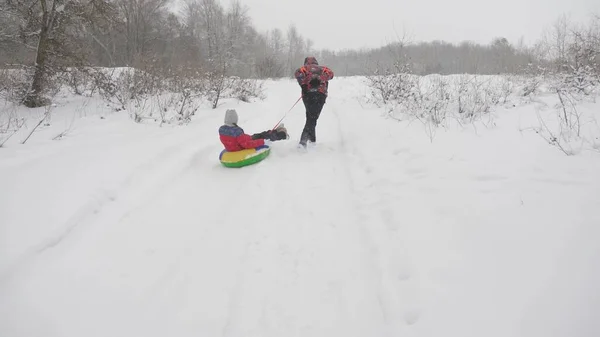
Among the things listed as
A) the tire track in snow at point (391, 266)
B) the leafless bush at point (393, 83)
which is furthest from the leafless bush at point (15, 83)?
the leafless bush at point (393, 83)

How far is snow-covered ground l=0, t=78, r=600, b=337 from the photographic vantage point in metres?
2.06

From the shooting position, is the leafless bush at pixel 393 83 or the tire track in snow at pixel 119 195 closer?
the tire track in snow at pixel 119 195

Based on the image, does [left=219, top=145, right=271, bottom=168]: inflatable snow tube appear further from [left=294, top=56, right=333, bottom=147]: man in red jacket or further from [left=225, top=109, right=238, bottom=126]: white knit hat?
[left=294, top=56, right=333, bottom=147]: man in red jacket

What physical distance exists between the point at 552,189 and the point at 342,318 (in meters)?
2.34

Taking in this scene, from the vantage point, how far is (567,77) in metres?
8.44

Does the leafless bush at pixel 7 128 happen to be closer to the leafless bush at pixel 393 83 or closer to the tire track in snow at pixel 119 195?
the tire track in snow at pixel 119 195

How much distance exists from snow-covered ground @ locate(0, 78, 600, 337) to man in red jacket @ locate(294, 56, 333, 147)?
1.44 meters

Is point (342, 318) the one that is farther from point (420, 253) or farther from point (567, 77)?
point (567, 77)

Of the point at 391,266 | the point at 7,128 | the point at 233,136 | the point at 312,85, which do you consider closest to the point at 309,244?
the point at 391,266

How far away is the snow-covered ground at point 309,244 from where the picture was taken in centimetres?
206

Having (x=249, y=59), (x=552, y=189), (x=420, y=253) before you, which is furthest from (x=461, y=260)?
(x=249, y=59)

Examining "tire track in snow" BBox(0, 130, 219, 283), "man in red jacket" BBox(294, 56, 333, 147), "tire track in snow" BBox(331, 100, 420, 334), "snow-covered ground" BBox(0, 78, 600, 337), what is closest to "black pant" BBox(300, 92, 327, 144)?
"man in red jacket" BBox(294, 56, 333, 147)

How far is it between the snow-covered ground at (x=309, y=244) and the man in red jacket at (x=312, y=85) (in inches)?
56.7

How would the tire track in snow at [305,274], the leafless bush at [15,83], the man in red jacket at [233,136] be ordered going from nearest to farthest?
1. the tire track in snow at [305,274]
2. the man in red jacket at [233,136]
3. the leafless bush at [15,83]
